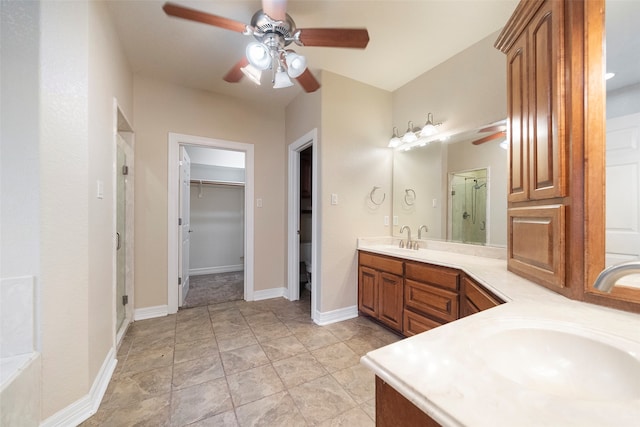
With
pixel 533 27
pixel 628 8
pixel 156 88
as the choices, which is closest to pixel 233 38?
pixel 156 88

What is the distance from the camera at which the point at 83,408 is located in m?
1.33

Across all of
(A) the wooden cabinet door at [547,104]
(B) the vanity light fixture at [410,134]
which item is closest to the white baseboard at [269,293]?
(B) the vanity light fixture at [410,134]

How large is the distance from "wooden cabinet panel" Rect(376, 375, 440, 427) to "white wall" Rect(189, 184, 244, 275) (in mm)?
4541

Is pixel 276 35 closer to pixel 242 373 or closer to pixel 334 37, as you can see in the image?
pixel 334 37

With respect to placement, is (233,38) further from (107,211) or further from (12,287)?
(12,287)

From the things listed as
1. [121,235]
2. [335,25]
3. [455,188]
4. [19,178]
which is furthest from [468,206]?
[121,235]

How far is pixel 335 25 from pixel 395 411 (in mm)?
2347

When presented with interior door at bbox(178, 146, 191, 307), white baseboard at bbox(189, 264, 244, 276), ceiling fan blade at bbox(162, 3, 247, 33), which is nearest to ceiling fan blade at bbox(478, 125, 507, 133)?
ceiling fan blade at bbox(162, 3, 247, 33)

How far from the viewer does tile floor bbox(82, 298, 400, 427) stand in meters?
1.36

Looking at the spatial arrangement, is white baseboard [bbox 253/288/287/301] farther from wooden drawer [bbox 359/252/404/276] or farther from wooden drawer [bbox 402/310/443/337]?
wooden drawer [bbox 402/310/443/337]

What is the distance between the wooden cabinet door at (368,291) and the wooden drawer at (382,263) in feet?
0.20

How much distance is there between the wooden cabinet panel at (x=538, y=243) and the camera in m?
1.02

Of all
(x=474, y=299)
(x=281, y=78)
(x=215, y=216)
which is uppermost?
(x=281, y=78)

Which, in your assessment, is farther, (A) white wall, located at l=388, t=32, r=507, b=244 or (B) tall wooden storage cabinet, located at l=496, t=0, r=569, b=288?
(A) white wall, located at l=388, t=32, r=507, b=244
